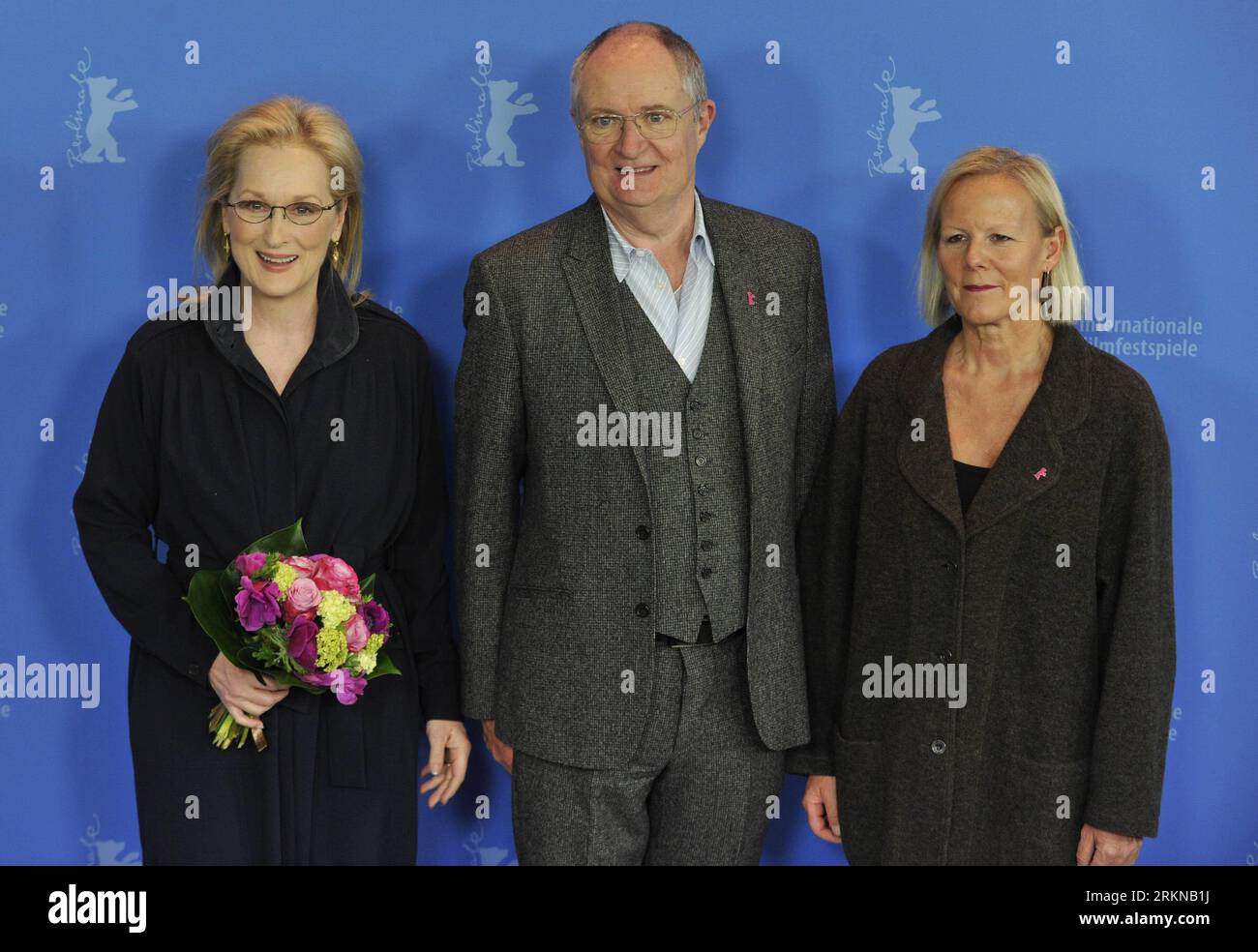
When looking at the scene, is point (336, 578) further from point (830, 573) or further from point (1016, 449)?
point (1016, 449)

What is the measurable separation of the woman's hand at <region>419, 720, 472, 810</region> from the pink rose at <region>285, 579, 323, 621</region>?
0.56m

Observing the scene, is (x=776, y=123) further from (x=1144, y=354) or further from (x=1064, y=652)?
(x=1064, y=652)

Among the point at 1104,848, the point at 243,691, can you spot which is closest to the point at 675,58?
the point at 243,691

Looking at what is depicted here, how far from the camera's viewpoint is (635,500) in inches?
111

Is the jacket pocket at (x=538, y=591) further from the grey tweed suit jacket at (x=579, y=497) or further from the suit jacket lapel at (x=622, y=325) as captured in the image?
the suit jacket lapel at (x=622, y=325)

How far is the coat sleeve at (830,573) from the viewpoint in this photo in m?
2.98

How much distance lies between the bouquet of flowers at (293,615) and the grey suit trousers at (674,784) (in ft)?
1.46

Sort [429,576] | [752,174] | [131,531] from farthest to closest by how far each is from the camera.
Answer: [752,174] < [429,576] < [131,531]

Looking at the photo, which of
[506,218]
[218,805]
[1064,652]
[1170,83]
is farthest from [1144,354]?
[218,805]

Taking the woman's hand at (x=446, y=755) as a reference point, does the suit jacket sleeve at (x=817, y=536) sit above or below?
above

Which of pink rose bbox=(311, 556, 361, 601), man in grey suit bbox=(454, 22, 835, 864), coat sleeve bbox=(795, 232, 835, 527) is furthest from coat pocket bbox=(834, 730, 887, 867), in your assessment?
pink rose bbox=(311, 556, 361, 601)

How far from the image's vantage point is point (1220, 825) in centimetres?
349

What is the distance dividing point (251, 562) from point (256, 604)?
0.30ft

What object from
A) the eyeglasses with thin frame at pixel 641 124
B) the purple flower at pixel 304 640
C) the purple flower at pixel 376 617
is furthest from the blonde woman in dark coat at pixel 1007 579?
the purple flower at pixel 304 640
